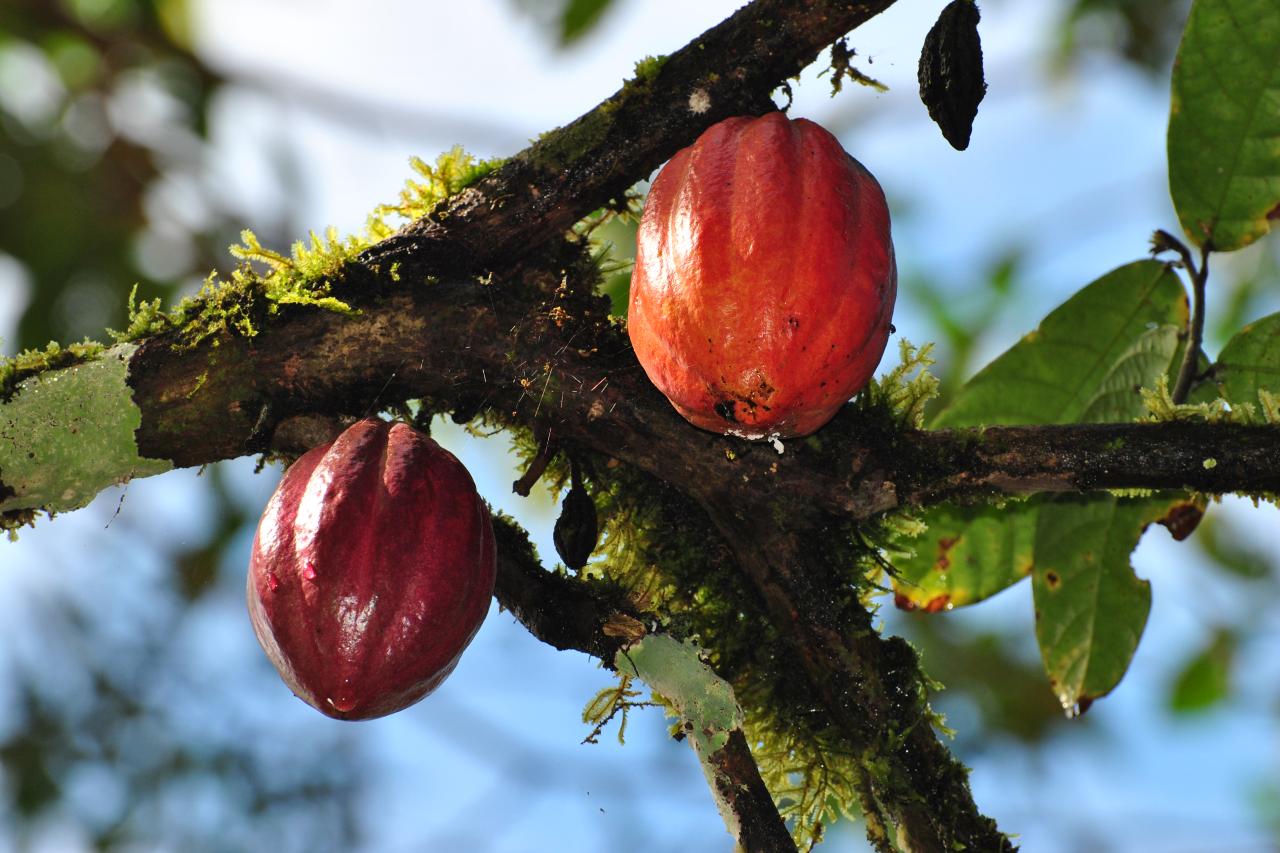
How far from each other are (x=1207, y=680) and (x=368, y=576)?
13.1 ft

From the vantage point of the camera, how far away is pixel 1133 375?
223 centimetres

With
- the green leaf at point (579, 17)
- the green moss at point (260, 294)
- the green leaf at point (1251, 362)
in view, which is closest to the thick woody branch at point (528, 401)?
the green moss at point (260, 294)

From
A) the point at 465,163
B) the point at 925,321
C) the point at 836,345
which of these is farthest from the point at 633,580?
the point at 925,321

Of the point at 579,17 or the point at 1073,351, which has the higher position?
the point at 579,17

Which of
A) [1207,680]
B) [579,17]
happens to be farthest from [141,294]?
[1207,680]

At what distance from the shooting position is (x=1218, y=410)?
157cm

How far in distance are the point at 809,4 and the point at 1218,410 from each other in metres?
0.74

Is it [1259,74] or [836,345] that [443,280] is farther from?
[1259,74]

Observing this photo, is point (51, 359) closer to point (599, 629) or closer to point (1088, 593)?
point (599, 629)

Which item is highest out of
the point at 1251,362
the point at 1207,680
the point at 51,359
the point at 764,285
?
the point at 1207,680

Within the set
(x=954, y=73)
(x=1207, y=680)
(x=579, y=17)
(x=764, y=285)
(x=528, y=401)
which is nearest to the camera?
(x=764, y=285)

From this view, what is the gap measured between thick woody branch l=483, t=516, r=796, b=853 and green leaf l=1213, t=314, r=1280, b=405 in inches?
40.5

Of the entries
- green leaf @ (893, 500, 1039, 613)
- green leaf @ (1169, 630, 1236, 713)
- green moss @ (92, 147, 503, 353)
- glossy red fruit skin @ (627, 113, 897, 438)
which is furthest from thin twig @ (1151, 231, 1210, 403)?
green leaf @ (1169, 630, 1236, 713)

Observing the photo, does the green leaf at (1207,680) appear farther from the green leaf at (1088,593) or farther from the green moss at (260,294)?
the green moss at (260,294)
